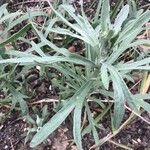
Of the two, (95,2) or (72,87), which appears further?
(95,2)

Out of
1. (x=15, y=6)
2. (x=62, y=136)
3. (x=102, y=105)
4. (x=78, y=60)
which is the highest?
(x=78, y=60)

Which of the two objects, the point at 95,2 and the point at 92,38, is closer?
the point at 92,38

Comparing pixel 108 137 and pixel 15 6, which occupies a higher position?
pixel 15 6

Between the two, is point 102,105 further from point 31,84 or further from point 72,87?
point 31,84

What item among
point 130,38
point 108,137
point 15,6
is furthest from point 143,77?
point 15,6

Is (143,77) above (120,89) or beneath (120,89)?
beneath

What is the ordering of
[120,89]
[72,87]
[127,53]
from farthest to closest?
[127,53] < [72,87] < [120,89]

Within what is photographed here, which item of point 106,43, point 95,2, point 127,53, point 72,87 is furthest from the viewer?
point 95,2

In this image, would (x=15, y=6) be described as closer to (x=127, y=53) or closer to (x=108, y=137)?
(x=127, y=53)

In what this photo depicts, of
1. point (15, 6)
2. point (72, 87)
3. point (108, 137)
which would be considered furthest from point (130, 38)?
point (15, 6)
